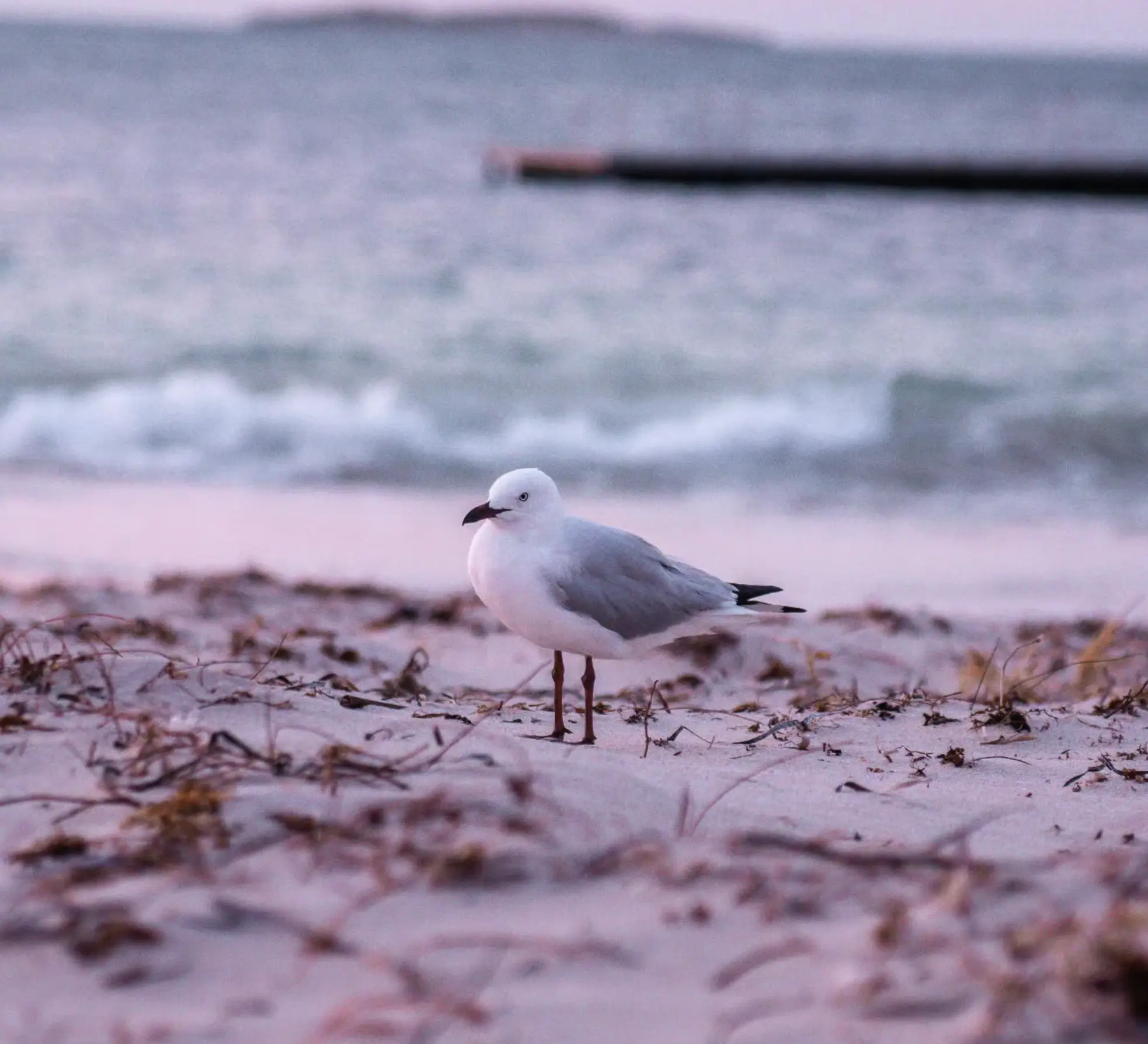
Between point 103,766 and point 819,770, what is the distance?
60.3 inches

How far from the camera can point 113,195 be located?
23.4 meters

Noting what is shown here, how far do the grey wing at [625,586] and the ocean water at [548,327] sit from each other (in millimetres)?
5646

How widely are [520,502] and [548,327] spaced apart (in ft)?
37.8

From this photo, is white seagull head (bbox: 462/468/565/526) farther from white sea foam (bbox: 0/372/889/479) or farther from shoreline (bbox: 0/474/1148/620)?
white sea foam (bbox: 0/372/889/479)

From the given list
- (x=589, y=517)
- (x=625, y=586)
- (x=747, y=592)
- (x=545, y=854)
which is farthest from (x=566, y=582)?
(x=589, y=517)

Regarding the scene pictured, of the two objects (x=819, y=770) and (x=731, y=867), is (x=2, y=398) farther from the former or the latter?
(x=731, y=867)

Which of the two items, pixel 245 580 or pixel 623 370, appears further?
pixel 623 370

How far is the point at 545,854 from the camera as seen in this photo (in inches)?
95.0

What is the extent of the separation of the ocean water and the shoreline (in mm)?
595

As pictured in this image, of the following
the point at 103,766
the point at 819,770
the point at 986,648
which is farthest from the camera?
the point at 986,648

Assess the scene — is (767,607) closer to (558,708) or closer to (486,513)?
(558,708)

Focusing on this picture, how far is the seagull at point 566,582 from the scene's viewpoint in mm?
3598

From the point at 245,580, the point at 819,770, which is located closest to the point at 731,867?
the point at 819,770

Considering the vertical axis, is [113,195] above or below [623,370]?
above
